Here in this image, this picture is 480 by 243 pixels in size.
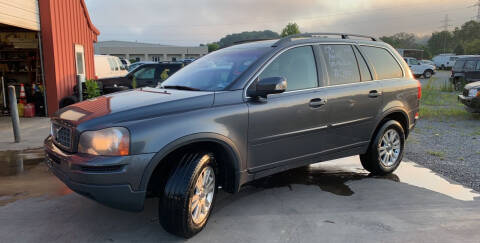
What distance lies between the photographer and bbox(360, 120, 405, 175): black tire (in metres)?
4.79

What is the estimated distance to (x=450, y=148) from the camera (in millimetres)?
6680

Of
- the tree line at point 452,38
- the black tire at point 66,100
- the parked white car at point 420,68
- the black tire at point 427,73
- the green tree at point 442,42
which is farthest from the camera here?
the green tree at point 442,42

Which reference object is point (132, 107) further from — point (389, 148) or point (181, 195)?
point (389, 148)

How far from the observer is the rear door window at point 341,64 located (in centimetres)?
426

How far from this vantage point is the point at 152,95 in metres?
3.56

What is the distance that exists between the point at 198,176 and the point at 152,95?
1.00 m

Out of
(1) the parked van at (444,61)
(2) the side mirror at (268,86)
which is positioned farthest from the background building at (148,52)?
(2) the side mirror at (268,86)

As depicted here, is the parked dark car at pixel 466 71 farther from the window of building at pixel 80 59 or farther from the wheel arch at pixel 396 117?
the window of building at pixel 80 59

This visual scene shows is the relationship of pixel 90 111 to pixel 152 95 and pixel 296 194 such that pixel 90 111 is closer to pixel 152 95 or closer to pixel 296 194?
pixel 152 95

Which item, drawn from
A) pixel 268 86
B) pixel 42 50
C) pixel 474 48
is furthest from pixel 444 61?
pixel 268 86

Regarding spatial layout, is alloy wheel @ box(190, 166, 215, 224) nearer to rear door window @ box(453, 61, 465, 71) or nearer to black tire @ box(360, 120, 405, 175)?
black tire @ box(360, 120, 405, 175)

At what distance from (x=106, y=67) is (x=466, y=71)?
678 inches

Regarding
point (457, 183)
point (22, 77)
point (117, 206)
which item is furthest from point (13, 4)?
point (457, 183)

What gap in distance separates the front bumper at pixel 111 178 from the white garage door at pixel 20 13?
6825 millimetres
